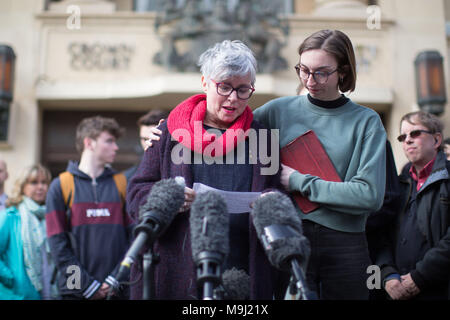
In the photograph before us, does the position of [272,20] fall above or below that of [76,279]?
above

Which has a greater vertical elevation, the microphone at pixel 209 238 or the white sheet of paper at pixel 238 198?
the white sheet of paper at pixel 238 198

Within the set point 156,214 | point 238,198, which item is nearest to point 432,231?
point 238,198

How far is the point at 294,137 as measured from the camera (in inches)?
91.8

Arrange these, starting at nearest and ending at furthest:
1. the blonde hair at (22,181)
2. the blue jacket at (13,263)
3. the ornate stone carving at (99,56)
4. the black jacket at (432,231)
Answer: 1. the black jacket at (432,231)
2. the blue jacket at (13,263)
3. the blonde hair at (22,181)
4. the ornate stone carving at (99,56)

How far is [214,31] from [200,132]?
521 centimetres

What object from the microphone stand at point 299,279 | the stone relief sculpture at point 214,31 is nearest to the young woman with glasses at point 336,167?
the microphone stand at point 299,279

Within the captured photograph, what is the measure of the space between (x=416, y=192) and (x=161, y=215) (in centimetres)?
190

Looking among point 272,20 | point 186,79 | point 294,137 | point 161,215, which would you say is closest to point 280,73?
point 272,20

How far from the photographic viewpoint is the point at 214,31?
7172 mm

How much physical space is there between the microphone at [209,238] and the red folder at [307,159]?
548 millimetres

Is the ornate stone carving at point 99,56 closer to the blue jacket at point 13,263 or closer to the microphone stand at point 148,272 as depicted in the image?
the blue jacket at point 13,263

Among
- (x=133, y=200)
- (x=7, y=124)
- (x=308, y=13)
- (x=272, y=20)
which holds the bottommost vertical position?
(x=133, y=200)

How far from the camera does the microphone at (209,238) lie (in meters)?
1.70
